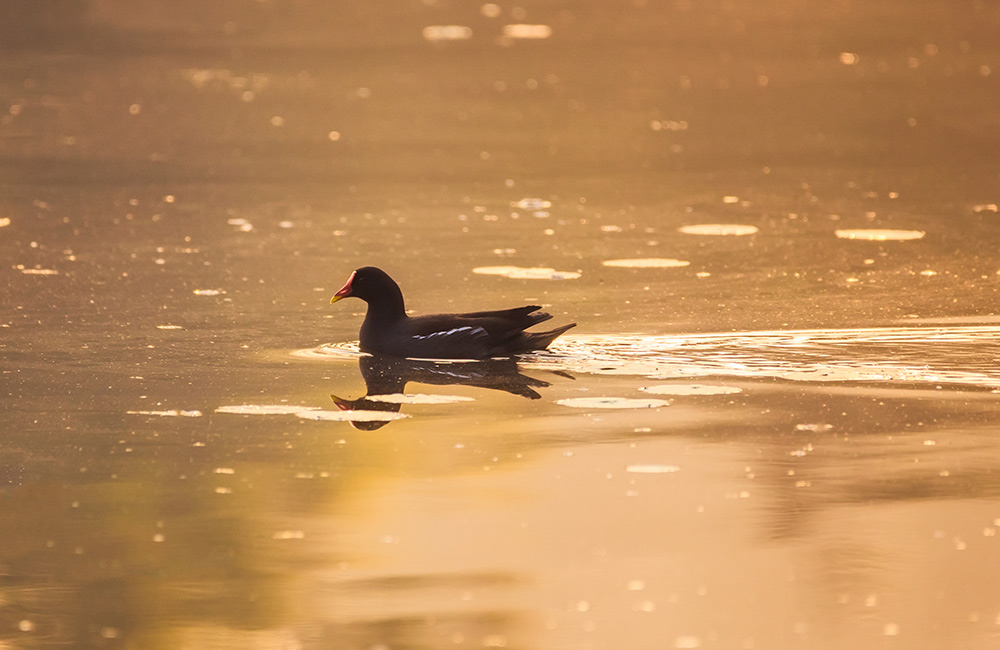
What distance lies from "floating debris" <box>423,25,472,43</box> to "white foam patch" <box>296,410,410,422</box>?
17.4 metres

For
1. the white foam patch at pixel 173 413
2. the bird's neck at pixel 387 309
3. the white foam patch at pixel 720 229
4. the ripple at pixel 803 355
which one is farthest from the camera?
the white foam patch at pixel 720 229

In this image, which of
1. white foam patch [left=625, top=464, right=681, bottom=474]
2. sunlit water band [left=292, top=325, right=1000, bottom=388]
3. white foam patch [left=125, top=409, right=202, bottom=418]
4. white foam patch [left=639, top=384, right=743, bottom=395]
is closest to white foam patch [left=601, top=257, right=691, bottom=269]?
sunlit water band [left=292, top=325, right=1000, bottom=388]

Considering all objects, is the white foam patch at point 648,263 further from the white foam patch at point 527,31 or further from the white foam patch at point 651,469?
the white foam patch at point 527,31

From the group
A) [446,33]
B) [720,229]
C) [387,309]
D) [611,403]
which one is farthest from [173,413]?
[446,33]

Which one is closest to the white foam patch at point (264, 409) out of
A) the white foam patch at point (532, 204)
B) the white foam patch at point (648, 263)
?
the white foam patch at point (648, 263)

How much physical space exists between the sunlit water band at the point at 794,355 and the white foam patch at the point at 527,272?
1.73 meters

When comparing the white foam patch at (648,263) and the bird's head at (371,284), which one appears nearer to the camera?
the bird's head at (371,284)

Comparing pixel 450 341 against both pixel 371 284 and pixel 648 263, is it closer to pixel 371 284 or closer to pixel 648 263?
pixel 371 284

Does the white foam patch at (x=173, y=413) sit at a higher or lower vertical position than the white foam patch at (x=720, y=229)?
lower

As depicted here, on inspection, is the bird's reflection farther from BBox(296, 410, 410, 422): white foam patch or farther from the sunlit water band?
the sunlit water band

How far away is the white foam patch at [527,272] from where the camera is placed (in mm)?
10762

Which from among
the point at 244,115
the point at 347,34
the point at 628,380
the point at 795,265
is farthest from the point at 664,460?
the point at 347,34

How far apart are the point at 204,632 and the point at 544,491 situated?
1.72 m

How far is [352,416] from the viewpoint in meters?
7.59
